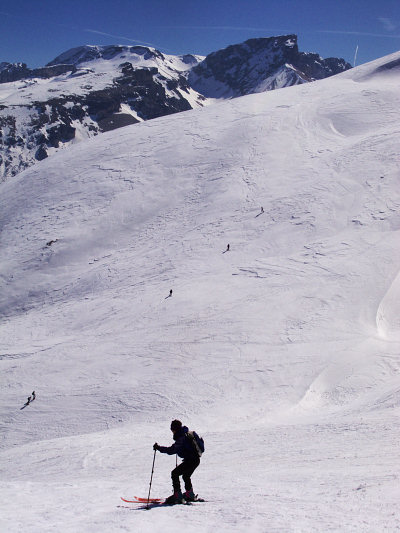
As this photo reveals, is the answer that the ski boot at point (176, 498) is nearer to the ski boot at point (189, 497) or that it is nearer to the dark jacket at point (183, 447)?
the ski boot at point (189, 497)

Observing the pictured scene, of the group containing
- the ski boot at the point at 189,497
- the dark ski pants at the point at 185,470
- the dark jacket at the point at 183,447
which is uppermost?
the dark jacket at the point at 183,447

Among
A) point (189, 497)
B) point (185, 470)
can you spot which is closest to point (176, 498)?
point (189, 497)

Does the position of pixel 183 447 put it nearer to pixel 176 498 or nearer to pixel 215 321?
pixel 176 498

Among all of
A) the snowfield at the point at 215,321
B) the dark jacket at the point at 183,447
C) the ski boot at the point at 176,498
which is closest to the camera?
the dark jacket at the point at 183,447

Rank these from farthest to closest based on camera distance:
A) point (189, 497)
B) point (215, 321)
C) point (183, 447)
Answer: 1. point (215, 321)
2. point (189, 497)
3. point (183, 447)

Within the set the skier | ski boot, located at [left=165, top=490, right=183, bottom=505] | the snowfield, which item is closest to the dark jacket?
the skier

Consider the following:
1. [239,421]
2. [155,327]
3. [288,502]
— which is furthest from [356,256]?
[288,502]

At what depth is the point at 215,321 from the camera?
84.7ft

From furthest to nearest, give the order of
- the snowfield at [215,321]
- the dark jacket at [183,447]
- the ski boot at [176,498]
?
1. the snowfield at [215,321]
2. the ski boot at [176,498]
3. the dark jacket at [183,447]

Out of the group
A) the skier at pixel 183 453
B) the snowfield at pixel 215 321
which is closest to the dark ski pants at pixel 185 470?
the skier at pixel 183 453

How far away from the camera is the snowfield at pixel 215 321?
9.28 meters

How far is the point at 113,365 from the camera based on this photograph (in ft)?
77.8

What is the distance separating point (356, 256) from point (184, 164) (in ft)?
80.0

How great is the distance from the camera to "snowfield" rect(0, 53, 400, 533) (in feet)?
30.5
